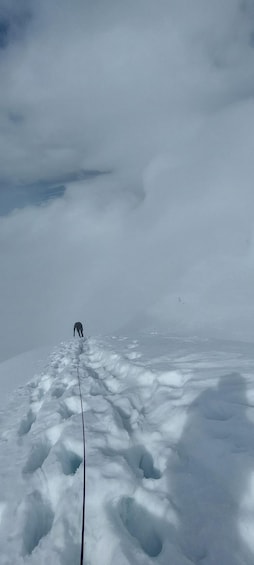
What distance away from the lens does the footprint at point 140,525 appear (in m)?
2.84

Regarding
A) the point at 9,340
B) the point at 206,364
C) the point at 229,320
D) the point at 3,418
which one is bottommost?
the point at 9,340

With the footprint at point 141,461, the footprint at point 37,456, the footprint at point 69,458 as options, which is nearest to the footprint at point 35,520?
the footprint at point 69,458

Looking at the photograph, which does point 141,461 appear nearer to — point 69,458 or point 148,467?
point 148,467

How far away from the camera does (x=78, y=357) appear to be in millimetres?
12172

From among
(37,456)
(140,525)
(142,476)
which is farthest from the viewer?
(37,456)

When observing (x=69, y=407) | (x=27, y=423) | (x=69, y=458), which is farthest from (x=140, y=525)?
(x=27, y=423)

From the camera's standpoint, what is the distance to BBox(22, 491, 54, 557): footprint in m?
3.09

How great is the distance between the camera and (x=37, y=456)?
464 centimetres

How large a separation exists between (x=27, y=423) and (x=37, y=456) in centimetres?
189

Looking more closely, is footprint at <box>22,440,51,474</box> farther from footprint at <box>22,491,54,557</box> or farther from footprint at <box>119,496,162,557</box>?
footprint at <box>119,496,162,557</box>

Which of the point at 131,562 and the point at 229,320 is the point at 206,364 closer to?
the point at 131,562

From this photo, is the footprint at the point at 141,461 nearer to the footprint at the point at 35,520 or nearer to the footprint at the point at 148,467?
the footprint at the point at 148,467

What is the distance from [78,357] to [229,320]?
18707 millimetres

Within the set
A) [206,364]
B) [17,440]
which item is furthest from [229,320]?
[17,440]
